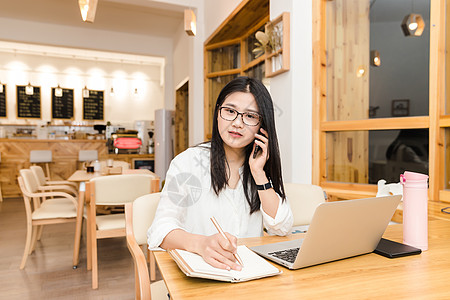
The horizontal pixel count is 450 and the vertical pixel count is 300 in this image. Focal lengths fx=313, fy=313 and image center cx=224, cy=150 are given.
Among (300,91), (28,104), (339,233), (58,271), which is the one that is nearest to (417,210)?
(339,233)

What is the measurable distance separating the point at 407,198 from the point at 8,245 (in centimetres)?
411

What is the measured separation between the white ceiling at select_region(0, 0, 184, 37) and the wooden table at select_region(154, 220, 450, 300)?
5416mm

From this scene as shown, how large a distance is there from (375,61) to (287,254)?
1.95 metres

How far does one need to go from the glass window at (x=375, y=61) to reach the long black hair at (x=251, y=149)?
3.96 ft

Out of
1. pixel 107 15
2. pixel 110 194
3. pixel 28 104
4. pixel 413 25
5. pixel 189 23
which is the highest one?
pixel 107 15

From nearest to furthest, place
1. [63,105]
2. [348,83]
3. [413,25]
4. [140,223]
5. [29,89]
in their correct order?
[140,223], [413,25], [348,83], [29,89], [63,105]

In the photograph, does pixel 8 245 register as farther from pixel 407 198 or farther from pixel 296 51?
pixel 407 198

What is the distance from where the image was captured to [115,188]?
2.64 metres

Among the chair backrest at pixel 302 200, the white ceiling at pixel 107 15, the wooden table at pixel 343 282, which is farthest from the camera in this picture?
the white ceiling at pixel 107 15

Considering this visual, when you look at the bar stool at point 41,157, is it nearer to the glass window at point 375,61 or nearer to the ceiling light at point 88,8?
the ceiling light at point 88,8

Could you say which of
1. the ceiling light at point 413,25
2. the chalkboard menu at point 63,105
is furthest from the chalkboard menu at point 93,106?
the ceiling light at point 413,25

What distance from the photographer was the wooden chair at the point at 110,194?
102 inches

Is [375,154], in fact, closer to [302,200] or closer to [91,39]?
[302,200]

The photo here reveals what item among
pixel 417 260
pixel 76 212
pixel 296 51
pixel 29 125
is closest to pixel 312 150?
pixel 296 51
